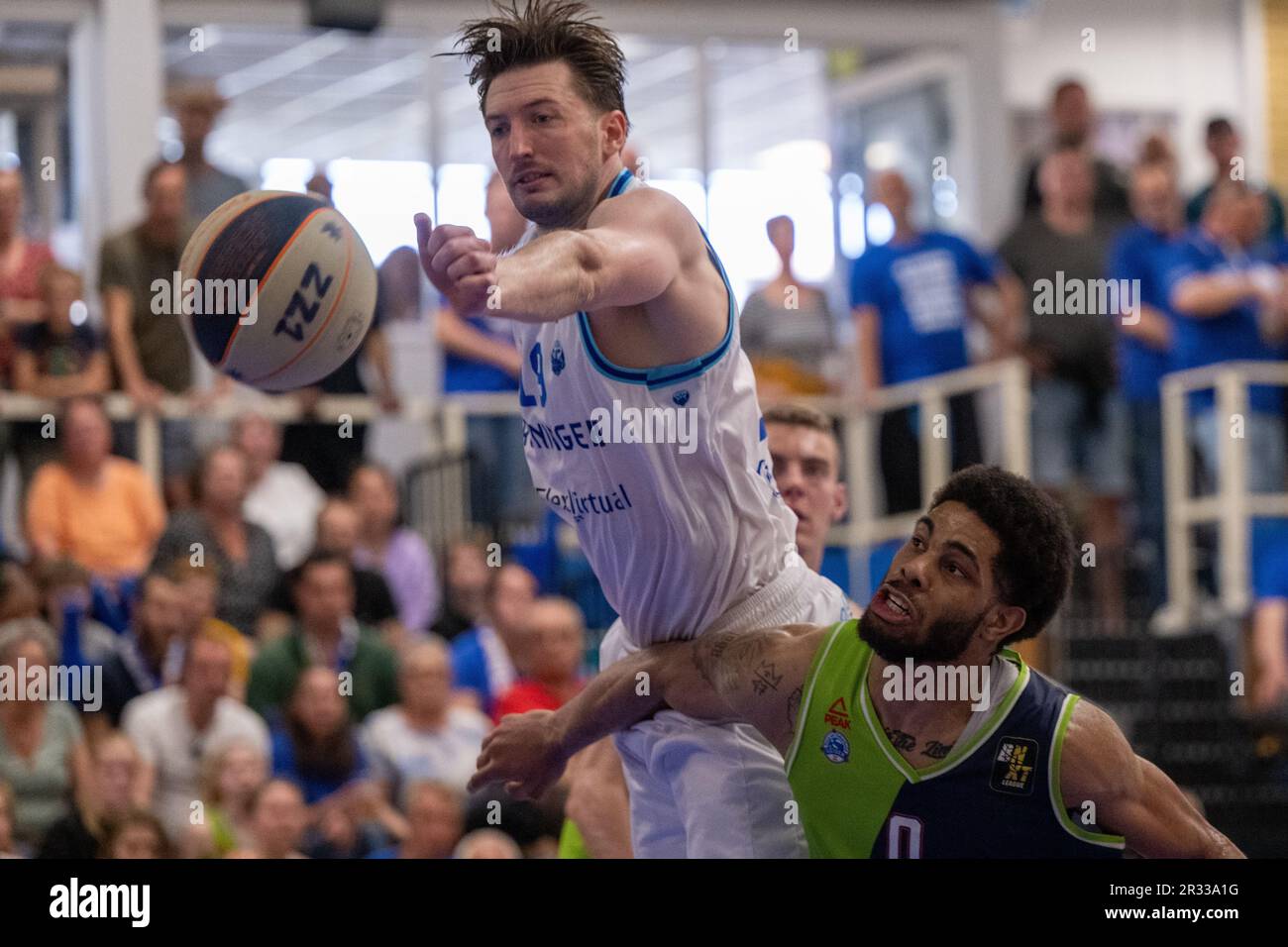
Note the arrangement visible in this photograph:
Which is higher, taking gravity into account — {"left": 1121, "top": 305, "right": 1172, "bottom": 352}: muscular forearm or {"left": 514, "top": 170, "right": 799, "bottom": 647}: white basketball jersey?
{"left": 1121, "top": 305, "right": 1172, "bottom": 352}: muscular forearm

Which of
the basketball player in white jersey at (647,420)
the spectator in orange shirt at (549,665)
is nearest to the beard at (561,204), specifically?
the basketball player in white jersey at (647,420)

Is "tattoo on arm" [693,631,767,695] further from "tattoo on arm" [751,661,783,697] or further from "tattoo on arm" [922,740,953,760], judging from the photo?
"tattoo on arm" [922,740,953,760]

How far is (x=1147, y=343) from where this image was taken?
9.44 metres

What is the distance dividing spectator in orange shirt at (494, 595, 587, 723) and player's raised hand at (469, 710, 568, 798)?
2814 millimetres

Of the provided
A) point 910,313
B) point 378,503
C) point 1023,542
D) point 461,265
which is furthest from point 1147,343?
point 461,265

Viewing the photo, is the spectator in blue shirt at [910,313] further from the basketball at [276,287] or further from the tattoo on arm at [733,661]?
the basketball at [276,287]

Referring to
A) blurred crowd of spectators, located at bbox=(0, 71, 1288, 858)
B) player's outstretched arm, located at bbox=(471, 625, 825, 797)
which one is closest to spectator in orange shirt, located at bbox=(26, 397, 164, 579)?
blurred crowd of spectators, located at bbox=(0, 71, 1288, 858)

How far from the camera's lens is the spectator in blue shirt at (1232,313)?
9.17 meters

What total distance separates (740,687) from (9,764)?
3.61m

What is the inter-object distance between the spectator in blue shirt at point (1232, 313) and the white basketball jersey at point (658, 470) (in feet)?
17.2

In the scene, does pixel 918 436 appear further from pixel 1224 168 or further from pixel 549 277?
pixel 549 277

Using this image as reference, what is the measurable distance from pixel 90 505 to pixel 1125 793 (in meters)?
5.06

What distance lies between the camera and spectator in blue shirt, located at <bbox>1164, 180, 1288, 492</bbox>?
9.17 meters

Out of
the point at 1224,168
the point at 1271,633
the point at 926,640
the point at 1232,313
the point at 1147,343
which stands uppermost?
the point at 1224,168
